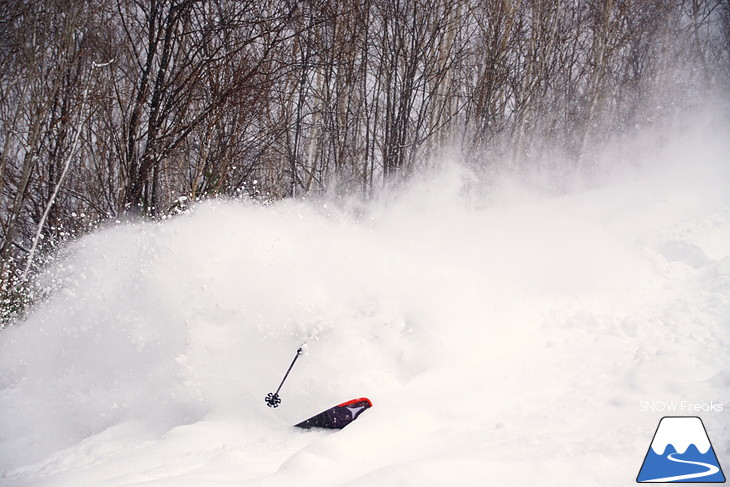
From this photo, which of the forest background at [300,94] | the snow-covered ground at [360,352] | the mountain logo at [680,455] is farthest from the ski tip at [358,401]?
the forest background at [300,94]

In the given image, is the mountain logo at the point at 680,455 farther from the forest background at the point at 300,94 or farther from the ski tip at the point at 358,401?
the forest background at the point at 300,94

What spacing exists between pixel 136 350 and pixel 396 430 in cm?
279

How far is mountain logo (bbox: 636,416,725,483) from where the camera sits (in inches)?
85.7

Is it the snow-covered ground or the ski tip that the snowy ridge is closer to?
the snow-covered ground

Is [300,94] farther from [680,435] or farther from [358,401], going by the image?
[680,435]

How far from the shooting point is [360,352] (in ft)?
14.5

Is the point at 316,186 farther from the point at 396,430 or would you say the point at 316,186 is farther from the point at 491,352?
the point at 396,430

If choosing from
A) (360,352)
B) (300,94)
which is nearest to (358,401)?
(360,352)

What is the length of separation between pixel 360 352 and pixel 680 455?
2553mm

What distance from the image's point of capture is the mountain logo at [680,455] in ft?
7.14

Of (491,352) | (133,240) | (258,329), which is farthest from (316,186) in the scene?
(491,352)

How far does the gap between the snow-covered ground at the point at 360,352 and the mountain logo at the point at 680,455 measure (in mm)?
58

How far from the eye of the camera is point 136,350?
4.68 m

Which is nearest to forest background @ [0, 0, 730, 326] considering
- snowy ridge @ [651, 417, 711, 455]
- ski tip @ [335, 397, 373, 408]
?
ski tip @ [335, 397, 373, 408]
